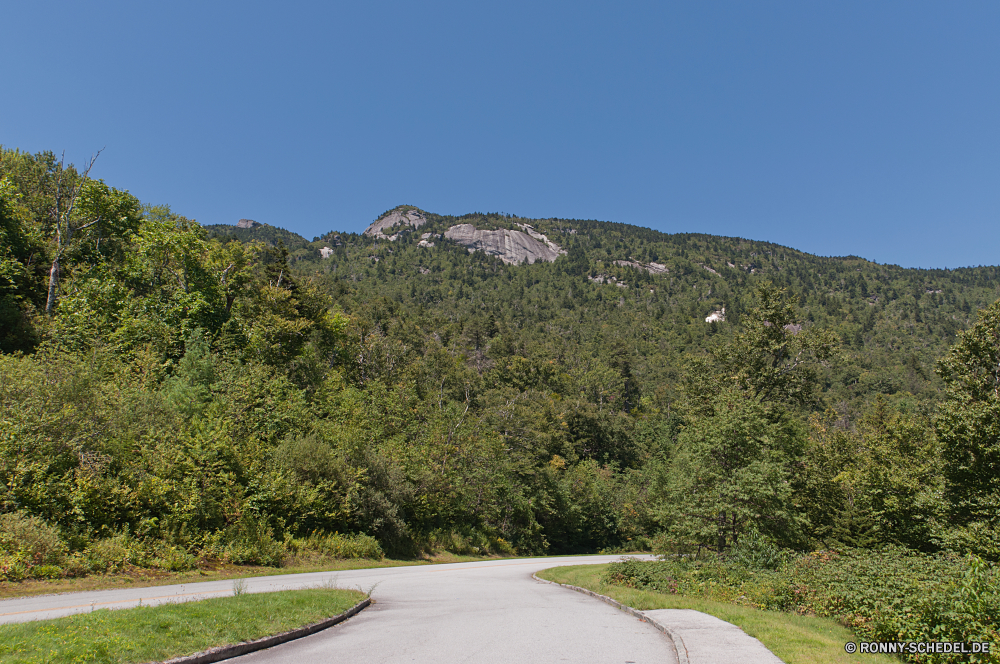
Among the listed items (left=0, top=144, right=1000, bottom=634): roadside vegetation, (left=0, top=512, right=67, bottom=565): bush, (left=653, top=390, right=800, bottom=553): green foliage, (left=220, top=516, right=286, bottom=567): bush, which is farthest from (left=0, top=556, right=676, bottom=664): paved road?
(left=653, top=390, right=800, bottom=553): green foliage

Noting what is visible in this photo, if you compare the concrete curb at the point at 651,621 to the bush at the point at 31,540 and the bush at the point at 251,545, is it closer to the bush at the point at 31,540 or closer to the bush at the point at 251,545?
the bush at the point at 251,545

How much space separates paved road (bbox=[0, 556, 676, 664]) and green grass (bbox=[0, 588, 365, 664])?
1.82 feet

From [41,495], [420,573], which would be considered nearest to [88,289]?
[41,495]

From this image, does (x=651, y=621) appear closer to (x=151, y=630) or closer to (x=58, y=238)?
(x=151, y=630)

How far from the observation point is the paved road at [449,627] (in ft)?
25.2

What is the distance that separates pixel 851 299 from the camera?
655ft

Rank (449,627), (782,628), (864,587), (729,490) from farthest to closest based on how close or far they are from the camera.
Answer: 1. (729,490)
2. (864,587)
3. (449,627)
4. (782,628)

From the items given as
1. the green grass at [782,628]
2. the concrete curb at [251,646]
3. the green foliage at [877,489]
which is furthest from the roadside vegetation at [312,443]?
the concrete curb at [251,646]

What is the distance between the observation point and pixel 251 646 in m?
7.54

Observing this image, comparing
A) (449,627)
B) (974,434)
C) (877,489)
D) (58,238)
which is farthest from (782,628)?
(58,238)

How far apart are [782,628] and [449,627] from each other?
622 centimetres

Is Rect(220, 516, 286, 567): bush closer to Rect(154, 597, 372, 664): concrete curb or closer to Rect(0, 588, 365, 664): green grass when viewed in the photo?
Rect(0, 588, 365, 664): green grass

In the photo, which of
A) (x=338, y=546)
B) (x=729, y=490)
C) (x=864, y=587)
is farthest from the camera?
(x=338, y=546)

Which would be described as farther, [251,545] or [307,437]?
[307,437]
